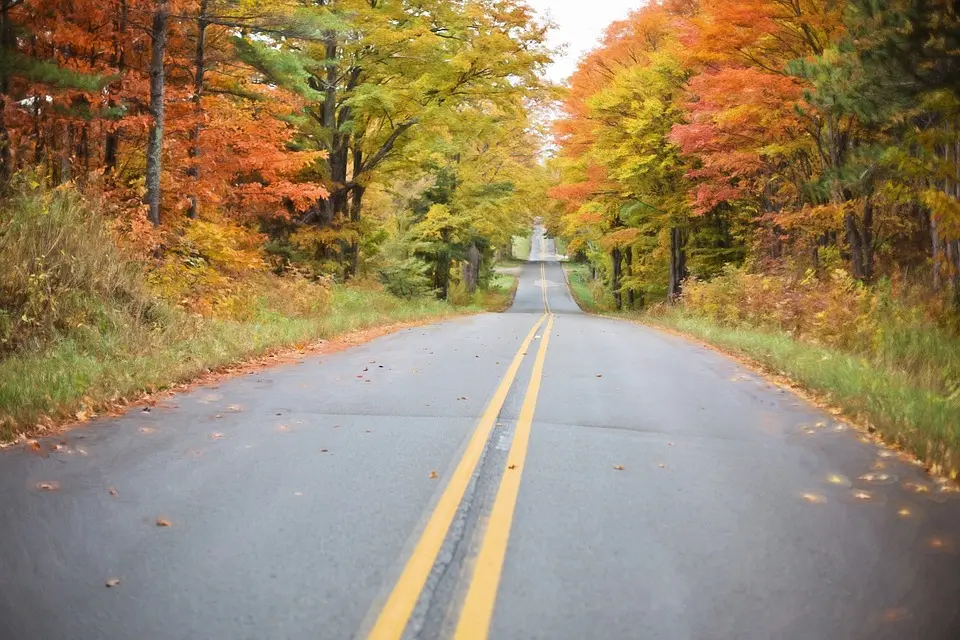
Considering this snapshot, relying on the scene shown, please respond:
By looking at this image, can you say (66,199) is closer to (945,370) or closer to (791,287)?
(945,370)

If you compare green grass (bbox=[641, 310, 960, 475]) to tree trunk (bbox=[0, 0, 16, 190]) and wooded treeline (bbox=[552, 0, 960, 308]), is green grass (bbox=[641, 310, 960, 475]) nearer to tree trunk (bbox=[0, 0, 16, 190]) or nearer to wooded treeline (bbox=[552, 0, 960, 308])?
wooded treeline (bbox=[552, 0, 960, 308])

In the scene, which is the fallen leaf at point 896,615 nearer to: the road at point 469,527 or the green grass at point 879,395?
the road at point 469,527

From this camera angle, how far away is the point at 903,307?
12.2 m

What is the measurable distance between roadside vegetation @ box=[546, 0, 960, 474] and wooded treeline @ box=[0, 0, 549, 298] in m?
4.41

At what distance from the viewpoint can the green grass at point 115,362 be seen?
20.6 ft

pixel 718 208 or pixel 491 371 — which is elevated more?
pixel 718 208

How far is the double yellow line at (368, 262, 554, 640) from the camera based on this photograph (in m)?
3.01

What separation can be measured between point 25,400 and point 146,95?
10150 mm

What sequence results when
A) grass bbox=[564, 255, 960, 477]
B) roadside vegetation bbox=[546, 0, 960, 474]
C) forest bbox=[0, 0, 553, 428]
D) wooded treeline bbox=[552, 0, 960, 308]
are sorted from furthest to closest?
forest bbox=[0, 0, 553, 428] < wooded treeline bbox=[552, 0, 960, 308] < roadside vegetation bbox=[546, 0, 960, 474] < grass bbox=[564, 255, 960, 477]

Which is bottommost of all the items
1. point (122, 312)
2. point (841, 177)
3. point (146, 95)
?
point (122, 312)

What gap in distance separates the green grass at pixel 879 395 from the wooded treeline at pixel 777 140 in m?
2.07

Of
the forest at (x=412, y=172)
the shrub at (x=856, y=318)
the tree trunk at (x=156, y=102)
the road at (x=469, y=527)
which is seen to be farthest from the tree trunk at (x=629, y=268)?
the road at (x=469, y=527)

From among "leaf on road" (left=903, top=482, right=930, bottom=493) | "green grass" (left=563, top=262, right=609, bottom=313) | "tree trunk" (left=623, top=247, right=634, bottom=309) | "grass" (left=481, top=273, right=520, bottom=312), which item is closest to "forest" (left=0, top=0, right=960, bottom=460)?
"leaf on road" (left=903, top=482, right=930, bottom=493)

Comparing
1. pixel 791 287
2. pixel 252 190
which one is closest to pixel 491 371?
pixel 252 190
